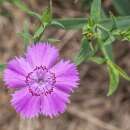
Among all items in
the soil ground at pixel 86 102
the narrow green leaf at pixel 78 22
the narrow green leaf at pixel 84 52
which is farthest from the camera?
the soil ground at pixel 86 102

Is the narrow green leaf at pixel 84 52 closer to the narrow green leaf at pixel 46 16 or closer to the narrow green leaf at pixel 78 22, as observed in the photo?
the narrow green leaf at pixel 46 16

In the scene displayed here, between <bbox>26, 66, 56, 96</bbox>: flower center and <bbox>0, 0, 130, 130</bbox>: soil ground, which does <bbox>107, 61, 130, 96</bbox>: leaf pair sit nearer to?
<bbox>26, 66, 56, 96</bbox>: flower center

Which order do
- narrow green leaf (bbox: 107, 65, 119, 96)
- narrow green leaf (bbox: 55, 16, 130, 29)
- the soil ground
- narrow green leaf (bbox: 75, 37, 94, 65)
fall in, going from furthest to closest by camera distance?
the soil ground
narrow green leaf (bbox: 55, 16, 130, 29)
narrow green leaf (bbox: 75, 37, 94, 65)
narrow green leaf (bbox: 107, 65, 119, 96)

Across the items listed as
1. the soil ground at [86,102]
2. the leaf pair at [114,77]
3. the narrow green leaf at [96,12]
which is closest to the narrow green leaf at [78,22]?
the narrow green leaf at [96,12]

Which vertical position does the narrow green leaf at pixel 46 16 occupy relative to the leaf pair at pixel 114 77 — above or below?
above

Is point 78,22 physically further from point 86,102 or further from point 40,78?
point 86,102

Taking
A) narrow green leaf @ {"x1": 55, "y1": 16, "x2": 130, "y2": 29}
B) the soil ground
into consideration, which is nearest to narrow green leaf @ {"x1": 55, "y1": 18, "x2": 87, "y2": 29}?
narrow green leaf @ {"x1": 55, "y1": 16, "x2": 130, "y2": 29}

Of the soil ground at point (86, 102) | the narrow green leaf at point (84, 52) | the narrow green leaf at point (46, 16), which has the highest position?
the narrow green leaf at point (46, 16)

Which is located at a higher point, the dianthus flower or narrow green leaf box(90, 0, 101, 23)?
narrow green leaf box(90, 0, 101, 23)

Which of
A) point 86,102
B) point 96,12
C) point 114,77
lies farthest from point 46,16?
point 86,102
